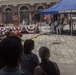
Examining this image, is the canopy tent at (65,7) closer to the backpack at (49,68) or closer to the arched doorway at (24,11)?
the backpack at (49,68)

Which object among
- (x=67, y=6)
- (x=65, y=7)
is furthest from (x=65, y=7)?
(x=67, y=6)

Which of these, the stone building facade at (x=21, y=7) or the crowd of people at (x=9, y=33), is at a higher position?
the stone building facade at (x=21, y=7)

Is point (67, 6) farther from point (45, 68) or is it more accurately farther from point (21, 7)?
point (21, 7)

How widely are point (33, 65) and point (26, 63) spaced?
4.7 inches

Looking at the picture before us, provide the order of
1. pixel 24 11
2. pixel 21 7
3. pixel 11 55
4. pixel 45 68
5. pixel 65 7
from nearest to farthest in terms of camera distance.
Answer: pixel 11 55 < pixel 45 68 < pixel 65 7 < pixel 24 11 < pixel 21 7

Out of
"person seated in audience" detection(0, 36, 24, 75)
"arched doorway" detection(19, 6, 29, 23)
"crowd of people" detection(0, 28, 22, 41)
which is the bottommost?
"crowd of people" detection(0, 28, 22, 41)

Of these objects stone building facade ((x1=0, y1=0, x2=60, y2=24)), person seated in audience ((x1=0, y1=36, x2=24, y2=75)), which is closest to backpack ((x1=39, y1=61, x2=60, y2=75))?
person seated in audience ((x1=0, y1=36, x2=24, y2=75))

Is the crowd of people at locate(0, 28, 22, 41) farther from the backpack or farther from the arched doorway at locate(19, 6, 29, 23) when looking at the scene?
the arched doorway at locate(19, 6, 29, 23)

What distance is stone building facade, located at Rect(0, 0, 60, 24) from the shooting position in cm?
5906

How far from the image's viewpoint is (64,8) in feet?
87.5

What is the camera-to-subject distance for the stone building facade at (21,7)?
59.1 meters

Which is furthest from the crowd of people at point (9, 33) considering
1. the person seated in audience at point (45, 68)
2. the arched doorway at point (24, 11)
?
the arched doorway at point (24, 11)

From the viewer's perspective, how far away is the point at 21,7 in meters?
59.8

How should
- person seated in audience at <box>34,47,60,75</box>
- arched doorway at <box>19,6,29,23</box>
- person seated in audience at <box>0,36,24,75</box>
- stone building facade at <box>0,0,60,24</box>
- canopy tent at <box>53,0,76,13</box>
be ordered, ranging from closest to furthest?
1. person seated in audience at <box>0,36,24,75</box>
2. person seated in audience at <box>34,47,60,75</box>
3. canopy tent at <box>53,0,76,13</box>
4. stone building facade at <box>0,0,60,24</box>
5. arched doorway at <box>19,6,29,23</box>
